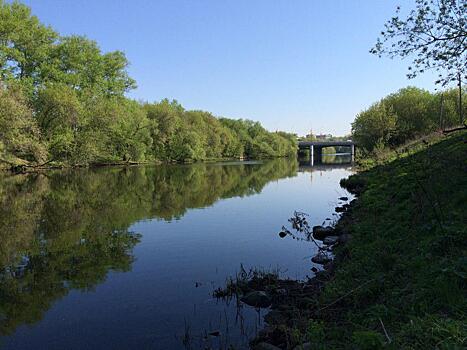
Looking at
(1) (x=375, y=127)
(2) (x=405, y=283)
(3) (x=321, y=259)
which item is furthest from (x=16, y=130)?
(1) (x=375, y=127)

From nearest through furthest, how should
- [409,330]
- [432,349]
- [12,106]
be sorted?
[432,349] → [409,330] → [12,106]

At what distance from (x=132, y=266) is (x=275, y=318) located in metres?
7.45

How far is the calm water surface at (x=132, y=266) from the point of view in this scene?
9.20 meters

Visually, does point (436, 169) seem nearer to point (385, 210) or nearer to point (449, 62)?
point (385, 210)

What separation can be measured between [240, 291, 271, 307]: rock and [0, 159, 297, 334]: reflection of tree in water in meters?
5.46

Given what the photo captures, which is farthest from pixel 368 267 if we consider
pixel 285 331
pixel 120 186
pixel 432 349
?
pixel 120 186

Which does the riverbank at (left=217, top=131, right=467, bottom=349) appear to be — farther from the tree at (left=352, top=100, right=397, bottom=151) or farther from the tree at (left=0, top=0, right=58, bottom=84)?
the tree at (left=0, top=0, right=58, bottom=84)

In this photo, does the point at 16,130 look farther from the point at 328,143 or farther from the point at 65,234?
the point at 328,143

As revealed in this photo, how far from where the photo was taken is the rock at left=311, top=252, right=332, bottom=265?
1429 cm

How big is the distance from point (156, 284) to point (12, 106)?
4573 cm

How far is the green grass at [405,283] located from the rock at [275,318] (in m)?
0.96

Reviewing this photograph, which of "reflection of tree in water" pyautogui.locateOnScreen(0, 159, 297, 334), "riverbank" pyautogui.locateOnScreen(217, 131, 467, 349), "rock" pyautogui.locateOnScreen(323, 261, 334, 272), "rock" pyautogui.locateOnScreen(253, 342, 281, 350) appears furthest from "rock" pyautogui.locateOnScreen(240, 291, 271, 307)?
"reflection of tree in water" pyautogui.locateOnScreen(0, 159, 297, 334)

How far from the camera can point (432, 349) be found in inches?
201

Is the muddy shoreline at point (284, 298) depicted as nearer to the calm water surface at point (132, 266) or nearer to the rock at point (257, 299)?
A: the rock at point (257, 299)
